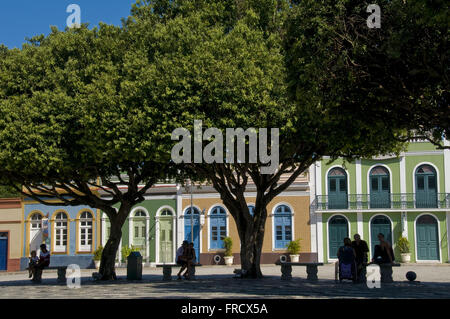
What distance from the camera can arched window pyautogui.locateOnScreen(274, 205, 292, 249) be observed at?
3691 cm

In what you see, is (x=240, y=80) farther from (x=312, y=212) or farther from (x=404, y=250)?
(x=404, y=250)

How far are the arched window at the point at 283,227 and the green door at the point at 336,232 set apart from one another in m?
2.47

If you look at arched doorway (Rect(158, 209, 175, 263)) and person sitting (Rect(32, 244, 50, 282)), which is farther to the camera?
arched doorway (Rect(158, 209, 175, 263))

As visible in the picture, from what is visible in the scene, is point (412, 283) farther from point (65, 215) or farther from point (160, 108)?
point (65, 215)

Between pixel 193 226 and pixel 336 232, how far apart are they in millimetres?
8862

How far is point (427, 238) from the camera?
35.8 metres

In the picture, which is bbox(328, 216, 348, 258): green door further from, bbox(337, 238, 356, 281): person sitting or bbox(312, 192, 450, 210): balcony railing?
bbox(337, 238, 356, 281): person sitting

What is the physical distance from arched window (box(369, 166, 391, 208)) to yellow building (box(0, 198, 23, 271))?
2215 centimetres

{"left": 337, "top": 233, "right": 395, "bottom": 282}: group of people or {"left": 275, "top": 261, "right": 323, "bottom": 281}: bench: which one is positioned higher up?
{"left": 337, "top": 233, "right": 395, "bottom": 282}: group of people

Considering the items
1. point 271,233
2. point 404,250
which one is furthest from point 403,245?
point 271,233

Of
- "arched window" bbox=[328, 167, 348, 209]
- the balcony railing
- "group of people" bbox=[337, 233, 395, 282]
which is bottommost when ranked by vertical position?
"group of people" bbox=[337, 233, 395, 282]

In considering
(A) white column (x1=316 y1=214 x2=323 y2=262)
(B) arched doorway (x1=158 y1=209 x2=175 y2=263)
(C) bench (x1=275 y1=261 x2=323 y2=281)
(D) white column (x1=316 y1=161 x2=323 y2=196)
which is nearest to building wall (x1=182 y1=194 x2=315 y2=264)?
(A) white column (x1=316 y1=214 x2=323 y2=262)

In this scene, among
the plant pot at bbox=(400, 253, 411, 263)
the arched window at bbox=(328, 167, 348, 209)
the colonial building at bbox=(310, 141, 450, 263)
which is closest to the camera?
the plant pot at bbox=(400, 253, 411, 263)
